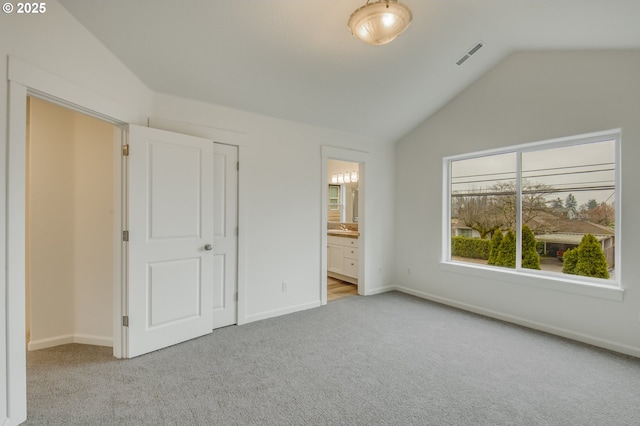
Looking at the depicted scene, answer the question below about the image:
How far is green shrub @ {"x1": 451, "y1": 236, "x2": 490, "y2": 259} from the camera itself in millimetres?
4082

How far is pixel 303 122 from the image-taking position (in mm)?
3941

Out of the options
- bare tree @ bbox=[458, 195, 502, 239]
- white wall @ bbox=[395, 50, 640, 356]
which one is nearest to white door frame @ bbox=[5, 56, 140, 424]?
white wall @ bbox=[395, 50, 640, 356]

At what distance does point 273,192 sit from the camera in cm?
371

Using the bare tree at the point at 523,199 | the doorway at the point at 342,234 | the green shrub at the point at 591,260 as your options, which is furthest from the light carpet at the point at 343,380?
the doorway at the point at 342,234

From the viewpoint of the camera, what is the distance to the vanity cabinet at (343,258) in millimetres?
5199

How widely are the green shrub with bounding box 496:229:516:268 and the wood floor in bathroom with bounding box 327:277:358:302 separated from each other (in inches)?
83.3

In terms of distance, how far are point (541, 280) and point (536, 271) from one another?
0.67 feet

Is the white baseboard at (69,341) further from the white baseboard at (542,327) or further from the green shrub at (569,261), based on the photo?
the green shrub at (569,261)

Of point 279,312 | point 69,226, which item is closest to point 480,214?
point 279,312

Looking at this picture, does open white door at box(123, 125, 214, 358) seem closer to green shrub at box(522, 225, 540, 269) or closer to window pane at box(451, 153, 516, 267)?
window pane at box(451, 153, 516, 267)

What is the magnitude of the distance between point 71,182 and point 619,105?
5.35m

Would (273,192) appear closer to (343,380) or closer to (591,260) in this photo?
(343,380)

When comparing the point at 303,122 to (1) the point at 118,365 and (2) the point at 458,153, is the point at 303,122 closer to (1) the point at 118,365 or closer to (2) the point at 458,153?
(2) the point at 458,153

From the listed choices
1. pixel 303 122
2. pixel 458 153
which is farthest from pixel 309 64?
pixel 458 153
